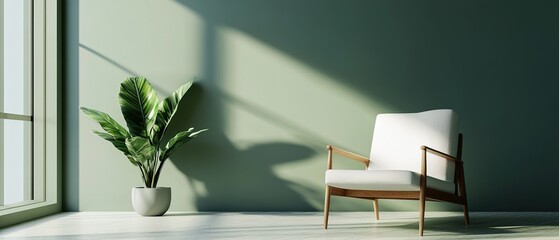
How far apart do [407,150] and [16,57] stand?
3.39m

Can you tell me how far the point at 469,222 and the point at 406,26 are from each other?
1950 mm

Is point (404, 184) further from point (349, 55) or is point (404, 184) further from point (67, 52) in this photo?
point (67, 52)

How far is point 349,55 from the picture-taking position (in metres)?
6.28

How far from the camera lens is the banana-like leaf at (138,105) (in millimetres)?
5914

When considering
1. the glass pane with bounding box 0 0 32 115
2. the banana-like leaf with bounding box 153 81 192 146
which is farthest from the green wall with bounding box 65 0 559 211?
the glass pane with bounding box 0 0 32 115

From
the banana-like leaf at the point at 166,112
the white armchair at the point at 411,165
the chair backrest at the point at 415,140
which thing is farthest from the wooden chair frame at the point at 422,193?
the banana-like leaf at the point at 166,112

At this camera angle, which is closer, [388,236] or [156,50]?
[388,236]

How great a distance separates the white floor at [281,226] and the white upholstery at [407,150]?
0.33 metres

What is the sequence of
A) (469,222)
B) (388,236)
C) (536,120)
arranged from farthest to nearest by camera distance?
(536,120) → (469,222) → (388,236)

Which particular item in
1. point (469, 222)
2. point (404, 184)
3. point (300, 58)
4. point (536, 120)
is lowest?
point (469, 222)

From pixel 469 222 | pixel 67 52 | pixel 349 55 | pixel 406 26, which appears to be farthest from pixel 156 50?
pixel 469 222

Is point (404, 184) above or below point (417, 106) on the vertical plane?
below

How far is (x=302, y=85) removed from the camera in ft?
20.6

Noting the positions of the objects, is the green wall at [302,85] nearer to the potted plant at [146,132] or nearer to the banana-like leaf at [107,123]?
the potted plant at [146,132]
